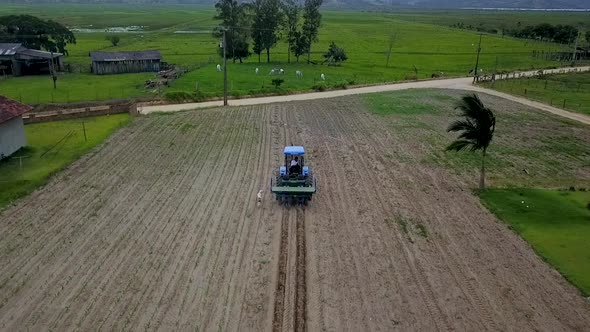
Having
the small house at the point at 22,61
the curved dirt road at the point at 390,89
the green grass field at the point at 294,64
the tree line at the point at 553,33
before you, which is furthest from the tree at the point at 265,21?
the tree line at the point at 553,33

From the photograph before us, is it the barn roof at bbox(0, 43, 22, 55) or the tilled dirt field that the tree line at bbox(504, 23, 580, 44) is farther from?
the barn roof at bbox(0, 43, 22, 55)

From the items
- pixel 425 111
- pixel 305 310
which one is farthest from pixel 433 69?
pixel 305 310

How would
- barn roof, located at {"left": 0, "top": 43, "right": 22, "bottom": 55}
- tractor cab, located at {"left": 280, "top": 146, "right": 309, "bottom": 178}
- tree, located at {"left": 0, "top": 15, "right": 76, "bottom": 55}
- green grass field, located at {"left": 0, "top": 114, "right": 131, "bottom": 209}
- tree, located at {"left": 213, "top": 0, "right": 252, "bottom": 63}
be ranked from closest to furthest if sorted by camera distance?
tractor cab, located at {"left": 280, "top": 146, "right": 309, "bottom": 178}
green grass field, located at {"left": 0, "top": 114, "right": 131, "bottom": 209}
barn roof, located at {"left": 0, "top": 43, "right": 22, "bottom": 55}
tree, located at {"left": 0, "top": 15, "right": 76, "bottom": 55}
tree, located at {"left": 213, "top": 0, "right": 252, "bottom": 63}

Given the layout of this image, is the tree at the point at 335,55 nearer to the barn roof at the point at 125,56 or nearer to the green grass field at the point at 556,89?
the green grass field at the point at 556,89

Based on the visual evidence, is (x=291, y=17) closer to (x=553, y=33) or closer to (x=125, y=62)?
(x=125, y=62)

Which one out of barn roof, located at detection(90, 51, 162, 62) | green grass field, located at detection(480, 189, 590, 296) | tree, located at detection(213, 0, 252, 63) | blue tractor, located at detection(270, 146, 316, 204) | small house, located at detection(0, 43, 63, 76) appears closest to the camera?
green grass field, located at detection(480, 189, 590, 296)

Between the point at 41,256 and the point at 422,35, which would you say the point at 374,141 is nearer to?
the point at 41,256

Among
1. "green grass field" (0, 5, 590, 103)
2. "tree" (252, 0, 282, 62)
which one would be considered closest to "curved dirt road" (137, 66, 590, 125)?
"green grass field" (0, 5, 590, 103)

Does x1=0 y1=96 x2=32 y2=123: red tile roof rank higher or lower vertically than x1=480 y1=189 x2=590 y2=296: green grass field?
higher

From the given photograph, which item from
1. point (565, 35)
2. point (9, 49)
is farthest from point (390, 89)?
point (565, 35)
